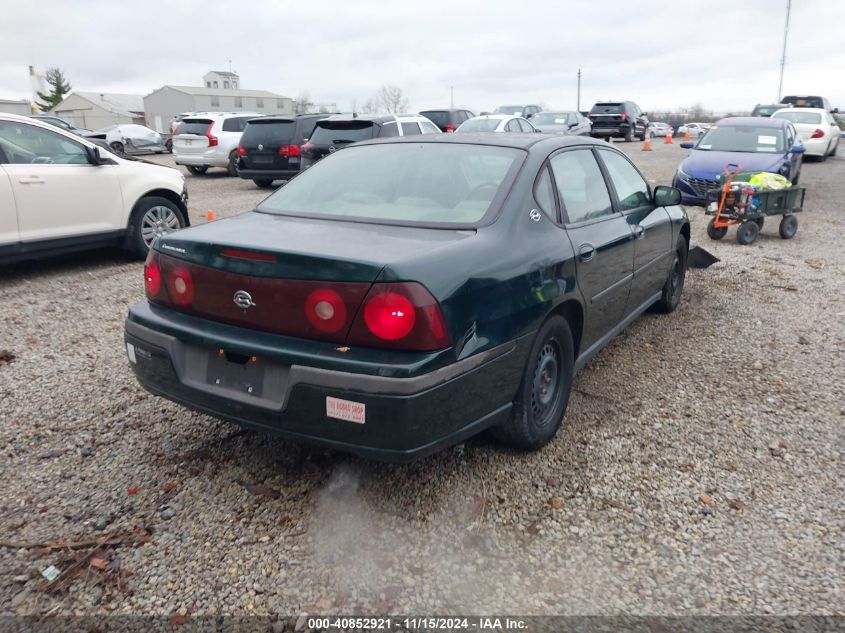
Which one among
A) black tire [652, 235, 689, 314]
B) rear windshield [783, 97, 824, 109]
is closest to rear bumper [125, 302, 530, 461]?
black tire [652, 235, 689, 314]

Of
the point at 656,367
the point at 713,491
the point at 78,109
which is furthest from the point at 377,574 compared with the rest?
the point at 78,109

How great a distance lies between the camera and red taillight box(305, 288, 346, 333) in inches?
102

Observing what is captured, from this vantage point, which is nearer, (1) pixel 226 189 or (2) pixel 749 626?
(2) pixel 749 626

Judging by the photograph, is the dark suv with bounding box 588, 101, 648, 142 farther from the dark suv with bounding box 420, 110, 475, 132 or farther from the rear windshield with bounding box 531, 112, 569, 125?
the dark suv with bounding box 420, 110, 475, 132

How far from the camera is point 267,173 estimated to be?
14.4 metres

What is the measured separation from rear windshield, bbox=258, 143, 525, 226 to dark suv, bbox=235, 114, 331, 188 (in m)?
10.7

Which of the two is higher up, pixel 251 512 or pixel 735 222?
pixel 735 222

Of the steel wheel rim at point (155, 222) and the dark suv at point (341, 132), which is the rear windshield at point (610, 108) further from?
the steel wheel rim at point (155, 222)

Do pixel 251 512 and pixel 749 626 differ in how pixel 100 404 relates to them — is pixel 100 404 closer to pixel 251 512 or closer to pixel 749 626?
pixel 251 512

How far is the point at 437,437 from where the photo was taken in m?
2.66

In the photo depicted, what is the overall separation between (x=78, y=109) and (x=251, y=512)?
84.8m

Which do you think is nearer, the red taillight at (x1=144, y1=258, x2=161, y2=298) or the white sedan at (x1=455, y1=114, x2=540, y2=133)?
the red taillight at (x1=144, y1=258, x2=161, y2=298)

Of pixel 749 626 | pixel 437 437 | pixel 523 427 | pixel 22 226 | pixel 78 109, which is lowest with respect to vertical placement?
pixel 749 626

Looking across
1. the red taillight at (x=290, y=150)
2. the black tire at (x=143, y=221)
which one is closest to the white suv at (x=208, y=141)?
the red taillight at (x=290, y=150)
